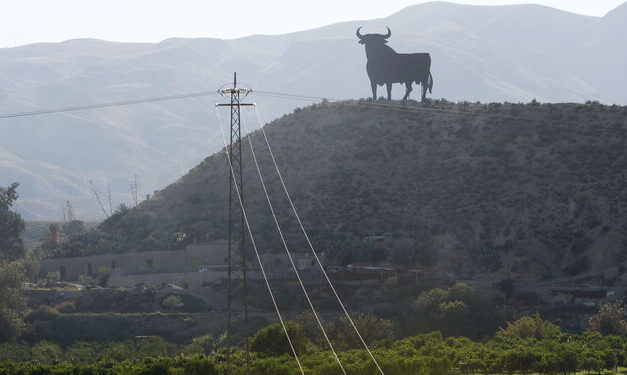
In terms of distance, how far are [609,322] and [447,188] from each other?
2975 cm

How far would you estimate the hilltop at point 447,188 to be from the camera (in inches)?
3073

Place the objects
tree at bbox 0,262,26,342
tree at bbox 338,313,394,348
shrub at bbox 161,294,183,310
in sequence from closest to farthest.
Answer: tree at bbox 338,313,394,348 → tree at bbox 0,262,26,342 → shrub at bbox 161,294,183,310

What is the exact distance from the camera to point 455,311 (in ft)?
206

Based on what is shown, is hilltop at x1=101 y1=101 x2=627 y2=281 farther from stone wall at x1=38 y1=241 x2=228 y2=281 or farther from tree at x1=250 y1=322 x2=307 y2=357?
tree at x1=250 y1=322 x2=307 y2=357

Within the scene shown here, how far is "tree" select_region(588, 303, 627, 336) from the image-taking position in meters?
59.4

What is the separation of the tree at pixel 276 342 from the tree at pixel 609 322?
1713 centimetres

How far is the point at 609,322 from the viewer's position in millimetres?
59844

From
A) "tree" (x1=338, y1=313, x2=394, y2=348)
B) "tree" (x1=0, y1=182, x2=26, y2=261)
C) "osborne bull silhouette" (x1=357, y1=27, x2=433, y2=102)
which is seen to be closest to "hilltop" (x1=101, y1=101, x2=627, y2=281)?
"osborne bull silhouette" (x1=357, y1=27, x2=433, y2=102)

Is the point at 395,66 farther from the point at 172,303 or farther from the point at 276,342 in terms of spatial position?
the point at 276,342

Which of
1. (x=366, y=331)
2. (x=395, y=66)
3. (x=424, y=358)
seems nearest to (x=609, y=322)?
(x=366, y=331)

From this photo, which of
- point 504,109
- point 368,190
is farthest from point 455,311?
point 504,109

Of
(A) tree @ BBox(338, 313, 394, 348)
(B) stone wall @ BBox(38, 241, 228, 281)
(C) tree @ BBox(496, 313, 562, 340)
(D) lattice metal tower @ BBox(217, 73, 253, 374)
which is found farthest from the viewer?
(B) stone wall @ BBox(38, 241, 228, 281)

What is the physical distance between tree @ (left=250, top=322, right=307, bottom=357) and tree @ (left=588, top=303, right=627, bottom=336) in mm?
17125

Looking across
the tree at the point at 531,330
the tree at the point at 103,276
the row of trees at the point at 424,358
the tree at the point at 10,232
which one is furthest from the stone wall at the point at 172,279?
the tree at the point at 531,330
